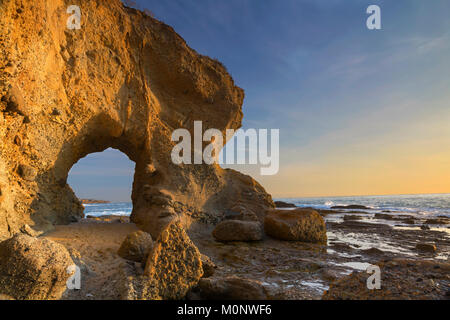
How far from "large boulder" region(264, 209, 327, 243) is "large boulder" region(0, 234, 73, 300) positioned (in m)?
6.24

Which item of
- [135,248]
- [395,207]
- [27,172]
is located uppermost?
[27,172]

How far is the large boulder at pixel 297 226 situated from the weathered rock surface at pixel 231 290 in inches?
191

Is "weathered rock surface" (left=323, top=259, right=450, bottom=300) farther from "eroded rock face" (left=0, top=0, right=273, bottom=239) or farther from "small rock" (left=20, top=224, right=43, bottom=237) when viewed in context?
"small rock" (left=20, top=224, right=43, bottom=237)

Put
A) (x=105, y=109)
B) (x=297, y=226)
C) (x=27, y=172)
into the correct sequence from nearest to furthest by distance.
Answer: (x=27, y=172) < (x=105, y=109) < (x=297, y=226)

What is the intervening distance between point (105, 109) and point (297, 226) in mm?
7146

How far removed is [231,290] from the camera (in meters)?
2.97

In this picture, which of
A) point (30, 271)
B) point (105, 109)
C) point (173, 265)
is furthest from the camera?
point (105, 109)

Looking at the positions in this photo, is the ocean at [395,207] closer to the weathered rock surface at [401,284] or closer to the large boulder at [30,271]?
the large boulder at [30,271]

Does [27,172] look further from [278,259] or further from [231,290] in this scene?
[278,259]

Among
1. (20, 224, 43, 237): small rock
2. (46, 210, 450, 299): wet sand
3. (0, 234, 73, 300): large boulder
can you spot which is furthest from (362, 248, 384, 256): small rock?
(20, 224, 43, 237): small rock

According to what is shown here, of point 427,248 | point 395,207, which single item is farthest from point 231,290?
point 395,207

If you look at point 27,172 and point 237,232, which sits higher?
point 27,172

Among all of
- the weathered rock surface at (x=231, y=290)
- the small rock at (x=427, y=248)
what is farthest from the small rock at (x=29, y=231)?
the small rock at (x=427, y=248)

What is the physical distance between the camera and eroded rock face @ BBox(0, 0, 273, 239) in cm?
465
